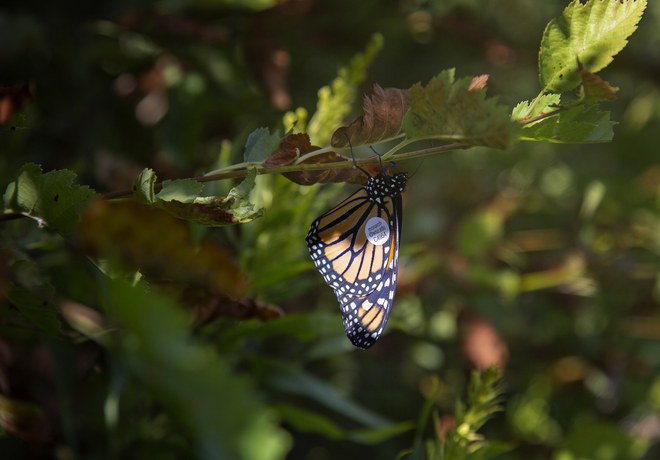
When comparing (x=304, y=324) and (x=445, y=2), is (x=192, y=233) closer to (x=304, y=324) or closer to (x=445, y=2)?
(x=304, y=324)

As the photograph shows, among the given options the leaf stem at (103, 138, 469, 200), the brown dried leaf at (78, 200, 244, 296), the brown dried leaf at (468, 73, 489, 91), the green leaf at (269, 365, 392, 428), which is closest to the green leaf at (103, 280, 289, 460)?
the brown dried leaf at (78, 200, 244, 296)

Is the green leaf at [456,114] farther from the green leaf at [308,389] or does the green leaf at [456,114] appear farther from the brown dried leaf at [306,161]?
the green leaf at [308,389]

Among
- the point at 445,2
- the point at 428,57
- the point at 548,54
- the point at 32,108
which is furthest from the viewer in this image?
the point at 428,57

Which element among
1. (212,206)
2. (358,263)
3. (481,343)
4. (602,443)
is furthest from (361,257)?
(602,443)

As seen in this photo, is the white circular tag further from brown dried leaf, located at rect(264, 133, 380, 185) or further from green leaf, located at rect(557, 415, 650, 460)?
green leaf, located at rect(557, 415, 650, 460)

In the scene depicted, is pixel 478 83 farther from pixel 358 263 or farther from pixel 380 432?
pixel 380 432

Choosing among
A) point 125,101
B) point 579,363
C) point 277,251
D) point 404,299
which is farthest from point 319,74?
point 579,363
